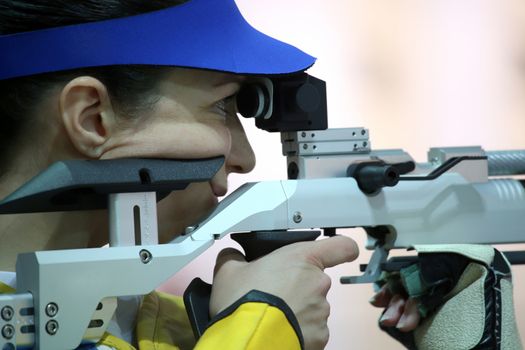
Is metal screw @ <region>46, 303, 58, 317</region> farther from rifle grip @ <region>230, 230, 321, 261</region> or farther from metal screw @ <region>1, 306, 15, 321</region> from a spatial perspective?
rifle grip @ <region>230, 230, 321, 261</region>

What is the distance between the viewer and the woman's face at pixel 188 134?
0.91m

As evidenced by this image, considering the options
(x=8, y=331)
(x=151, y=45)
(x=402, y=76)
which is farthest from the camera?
(x=402, y=76)

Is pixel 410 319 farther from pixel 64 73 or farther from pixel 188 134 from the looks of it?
pixel 64 73

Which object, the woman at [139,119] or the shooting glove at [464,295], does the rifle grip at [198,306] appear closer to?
the woman at [139,119]

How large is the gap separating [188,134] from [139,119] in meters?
0.05

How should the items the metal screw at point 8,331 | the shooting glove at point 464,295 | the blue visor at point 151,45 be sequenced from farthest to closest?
the shooting glove at point 464,295 < the blue visor at point 151,45 < the metal screw at point 8,331

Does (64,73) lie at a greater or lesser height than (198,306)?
greater

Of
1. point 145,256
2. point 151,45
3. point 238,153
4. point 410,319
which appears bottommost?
point 410,319

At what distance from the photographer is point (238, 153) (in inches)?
39.6

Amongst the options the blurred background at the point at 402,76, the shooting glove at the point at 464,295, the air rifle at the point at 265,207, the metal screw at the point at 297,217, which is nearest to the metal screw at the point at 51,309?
the air rifle at the point at 265,207

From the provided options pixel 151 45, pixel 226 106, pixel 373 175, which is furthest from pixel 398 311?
pixel 151 45

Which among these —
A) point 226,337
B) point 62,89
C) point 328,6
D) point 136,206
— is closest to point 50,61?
point 62,89

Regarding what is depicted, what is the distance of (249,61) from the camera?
0.95 m

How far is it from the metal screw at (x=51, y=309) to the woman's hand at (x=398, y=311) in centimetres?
44
